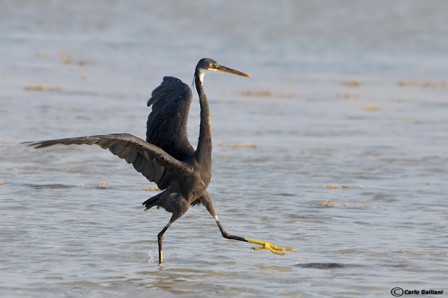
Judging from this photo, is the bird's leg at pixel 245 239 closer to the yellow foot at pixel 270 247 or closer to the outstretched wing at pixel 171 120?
the yellow foot at pixel 270 247

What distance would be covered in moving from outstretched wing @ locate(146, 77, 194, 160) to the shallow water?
2.98 ft

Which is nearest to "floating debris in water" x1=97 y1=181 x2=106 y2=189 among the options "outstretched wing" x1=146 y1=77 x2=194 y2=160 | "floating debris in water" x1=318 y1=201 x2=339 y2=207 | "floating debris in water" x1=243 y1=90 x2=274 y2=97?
"outstretched wing" x1=146 y1=77 x2=194 y2=160

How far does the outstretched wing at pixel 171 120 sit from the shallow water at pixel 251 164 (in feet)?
2.98

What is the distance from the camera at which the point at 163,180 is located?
1023 cm

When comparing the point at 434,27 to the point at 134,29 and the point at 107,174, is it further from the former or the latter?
the point at 107,174

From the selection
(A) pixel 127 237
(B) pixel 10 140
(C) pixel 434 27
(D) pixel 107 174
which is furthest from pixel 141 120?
(C) pixel 434 27

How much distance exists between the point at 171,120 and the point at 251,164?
179 inches

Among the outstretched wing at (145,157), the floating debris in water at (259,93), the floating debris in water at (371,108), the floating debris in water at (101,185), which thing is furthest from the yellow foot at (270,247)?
the floating debris in water at (259,93)

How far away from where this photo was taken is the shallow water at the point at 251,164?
377 inches

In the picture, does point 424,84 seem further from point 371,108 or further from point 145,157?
point 145,157

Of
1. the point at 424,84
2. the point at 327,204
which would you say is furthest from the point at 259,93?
the point at 327,204

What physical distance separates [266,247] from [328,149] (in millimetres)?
6586

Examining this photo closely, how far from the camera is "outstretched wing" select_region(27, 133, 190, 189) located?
9.30 meters

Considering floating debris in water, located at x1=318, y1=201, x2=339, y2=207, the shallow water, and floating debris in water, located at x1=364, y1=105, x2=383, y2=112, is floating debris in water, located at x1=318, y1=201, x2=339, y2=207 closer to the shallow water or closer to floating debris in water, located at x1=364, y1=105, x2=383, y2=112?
the shallow water
